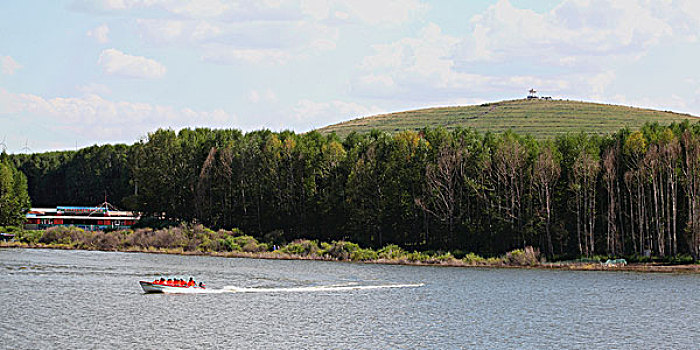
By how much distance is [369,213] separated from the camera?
105875 mm

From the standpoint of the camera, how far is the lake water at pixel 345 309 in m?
43.6

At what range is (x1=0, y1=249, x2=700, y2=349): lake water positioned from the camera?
43594 millimetres

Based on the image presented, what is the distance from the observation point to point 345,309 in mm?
55750

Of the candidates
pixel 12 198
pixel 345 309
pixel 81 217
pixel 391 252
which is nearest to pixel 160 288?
Result: pixel 345 309

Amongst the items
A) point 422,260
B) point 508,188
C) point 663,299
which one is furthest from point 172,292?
point 508,188

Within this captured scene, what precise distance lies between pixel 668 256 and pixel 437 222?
26965mm

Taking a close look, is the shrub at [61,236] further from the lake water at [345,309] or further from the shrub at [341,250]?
the shrub at [341,250]

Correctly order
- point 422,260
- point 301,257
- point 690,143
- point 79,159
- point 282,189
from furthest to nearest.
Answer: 1. point 79,159
2. point 282,189
3. point 301,257
4. point 422,260
5. point 690,143

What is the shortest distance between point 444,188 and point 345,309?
48458 mm

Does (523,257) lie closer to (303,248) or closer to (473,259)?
(473,259)

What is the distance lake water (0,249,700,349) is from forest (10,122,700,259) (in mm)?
11189

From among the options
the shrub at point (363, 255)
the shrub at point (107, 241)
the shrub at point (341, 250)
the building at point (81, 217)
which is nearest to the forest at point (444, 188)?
the shrub at point (341, 250)

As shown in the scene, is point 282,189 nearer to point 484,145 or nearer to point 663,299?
point 484,145

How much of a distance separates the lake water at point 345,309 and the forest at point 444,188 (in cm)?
1119
